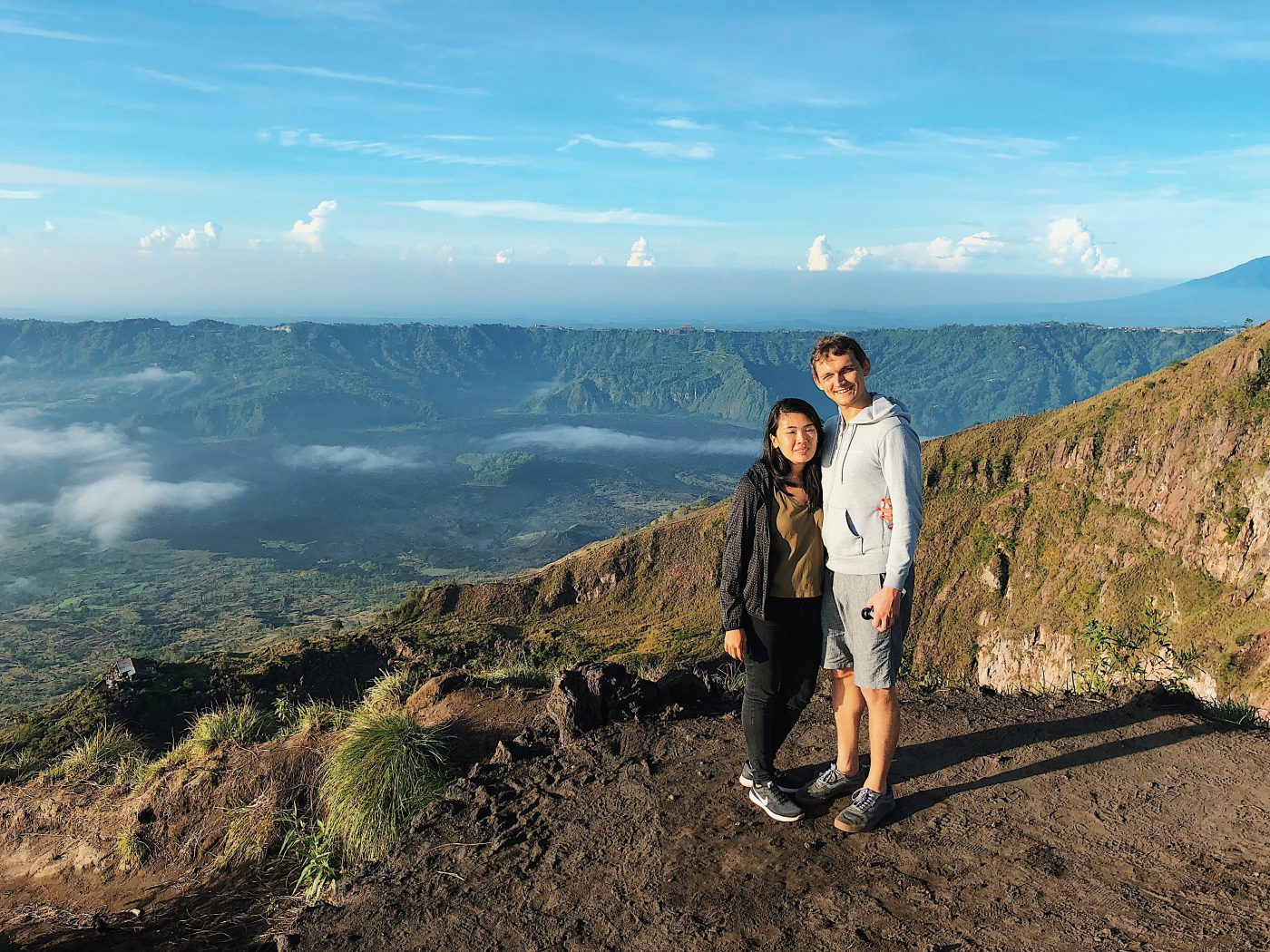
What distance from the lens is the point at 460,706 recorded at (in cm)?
718

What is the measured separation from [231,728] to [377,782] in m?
3.00

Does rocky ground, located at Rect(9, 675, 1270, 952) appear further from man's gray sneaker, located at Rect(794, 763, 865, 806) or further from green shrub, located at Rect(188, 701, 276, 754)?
green shrub, located at Rect(188, 701, 276, 754)

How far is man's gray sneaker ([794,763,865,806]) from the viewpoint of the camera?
488cm

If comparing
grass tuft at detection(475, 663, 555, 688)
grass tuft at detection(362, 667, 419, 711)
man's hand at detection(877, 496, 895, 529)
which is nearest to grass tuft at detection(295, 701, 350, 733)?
grass tuft at detection(362, 667, 419, 711)

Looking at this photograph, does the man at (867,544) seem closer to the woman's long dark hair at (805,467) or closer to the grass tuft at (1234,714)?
the woman's long dark hair at (805,467)

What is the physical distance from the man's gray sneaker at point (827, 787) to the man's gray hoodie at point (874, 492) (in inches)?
55.3

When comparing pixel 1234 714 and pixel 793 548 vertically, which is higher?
pixel 793 548

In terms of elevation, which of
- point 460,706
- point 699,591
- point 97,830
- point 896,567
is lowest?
point 699,591

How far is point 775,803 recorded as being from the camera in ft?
15.5

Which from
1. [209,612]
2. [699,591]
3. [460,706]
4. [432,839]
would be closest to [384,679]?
[460,706]

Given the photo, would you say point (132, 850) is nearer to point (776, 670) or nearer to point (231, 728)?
point (231, 728)

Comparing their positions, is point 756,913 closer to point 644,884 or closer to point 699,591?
point 644,884

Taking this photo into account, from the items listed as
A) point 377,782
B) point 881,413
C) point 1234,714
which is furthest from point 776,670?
point 1234,714

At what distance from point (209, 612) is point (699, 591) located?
302 ft
